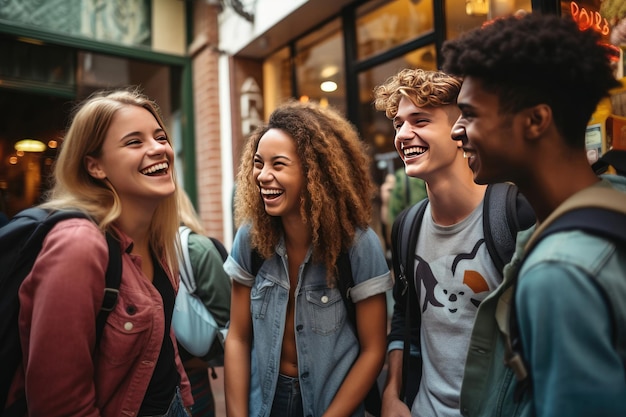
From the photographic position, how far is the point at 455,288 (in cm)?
177

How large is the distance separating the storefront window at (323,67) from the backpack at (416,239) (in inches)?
132

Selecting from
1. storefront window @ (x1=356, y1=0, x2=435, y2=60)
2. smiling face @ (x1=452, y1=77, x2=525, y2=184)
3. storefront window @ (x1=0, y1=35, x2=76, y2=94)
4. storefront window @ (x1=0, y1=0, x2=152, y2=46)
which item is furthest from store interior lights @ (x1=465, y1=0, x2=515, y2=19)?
storefront window @ (x1=0, y1=35, x2=76, y2=94)

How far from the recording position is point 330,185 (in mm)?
2092

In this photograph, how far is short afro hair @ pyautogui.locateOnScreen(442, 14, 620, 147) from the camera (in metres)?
1.10

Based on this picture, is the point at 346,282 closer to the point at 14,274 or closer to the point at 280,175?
the point at 280,175

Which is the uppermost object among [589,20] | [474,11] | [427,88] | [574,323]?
[474,11]

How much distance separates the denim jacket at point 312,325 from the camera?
6.26 ft

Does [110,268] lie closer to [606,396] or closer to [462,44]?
[462,44]

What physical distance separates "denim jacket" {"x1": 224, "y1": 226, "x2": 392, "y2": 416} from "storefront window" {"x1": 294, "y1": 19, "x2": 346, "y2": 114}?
346cm

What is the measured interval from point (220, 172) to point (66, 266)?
4.77m

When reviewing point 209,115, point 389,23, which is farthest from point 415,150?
point 209,115

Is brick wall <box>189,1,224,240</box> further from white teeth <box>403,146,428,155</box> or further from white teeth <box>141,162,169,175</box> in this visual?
white teeth <box>403,146,428,155</box>

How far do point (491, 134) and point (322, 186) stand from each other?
94 cm

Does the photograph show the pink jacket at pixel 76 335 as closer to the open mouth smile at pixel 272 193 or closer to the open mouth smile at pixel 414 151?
the open mouth smile at pixel 272 193
